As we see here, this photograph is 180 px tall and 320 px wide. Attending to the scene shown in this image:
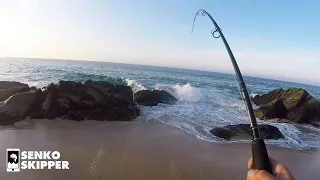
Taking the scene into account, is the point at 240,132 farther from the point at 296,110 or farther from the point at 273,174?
the point at 273,174

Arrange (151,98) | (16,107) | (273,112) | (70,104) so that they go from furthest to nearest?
(151,98), (273,112), (70,104), (16,107)

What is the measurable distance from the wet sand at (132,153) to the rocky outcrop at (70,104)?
1.74 feet

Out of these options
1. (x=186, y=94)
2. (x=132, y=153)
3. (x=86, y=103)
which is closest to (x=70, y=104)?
(x=86, y=103)

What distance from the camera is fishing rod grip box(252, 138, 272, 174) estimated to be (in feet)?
5.10

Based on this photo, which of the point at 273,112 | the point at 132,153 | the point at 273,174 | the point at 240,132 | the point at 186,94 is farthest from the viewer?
the point at 186,94

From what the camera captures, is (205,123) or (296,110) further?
(296,110)

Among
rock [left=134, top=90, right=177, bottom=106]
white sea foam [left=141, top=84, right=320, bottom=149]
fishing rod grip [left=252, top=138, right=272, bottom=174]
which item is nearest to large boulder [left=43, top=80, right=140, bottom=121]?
white sea foam [left=141, top=84, right=320, bottom=149]

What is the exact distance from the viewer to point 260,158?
62.4 inches

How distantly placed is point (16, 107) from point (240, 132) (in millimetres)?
6918

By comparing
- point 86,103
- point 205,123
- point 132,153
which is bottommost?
point 132,153

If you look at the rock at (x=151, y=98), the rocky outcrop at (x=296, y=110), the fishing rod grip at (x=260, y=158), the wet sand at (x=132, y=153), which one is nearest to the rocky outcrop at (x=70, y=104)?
the wet sand at (x=132, y=153)

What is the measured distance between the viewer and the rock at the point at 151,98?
40.6ft

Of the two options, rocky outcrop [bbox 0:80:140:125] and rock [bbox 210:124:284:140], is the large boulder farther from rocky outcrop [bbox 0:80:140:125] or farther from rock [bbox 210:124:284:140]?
rock [bbox 210:124:284:140]

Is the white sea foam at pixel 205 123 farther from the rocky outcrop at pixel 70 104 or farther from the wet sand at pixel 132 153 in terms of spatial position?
the rocky outcrop at pixel 70 104
